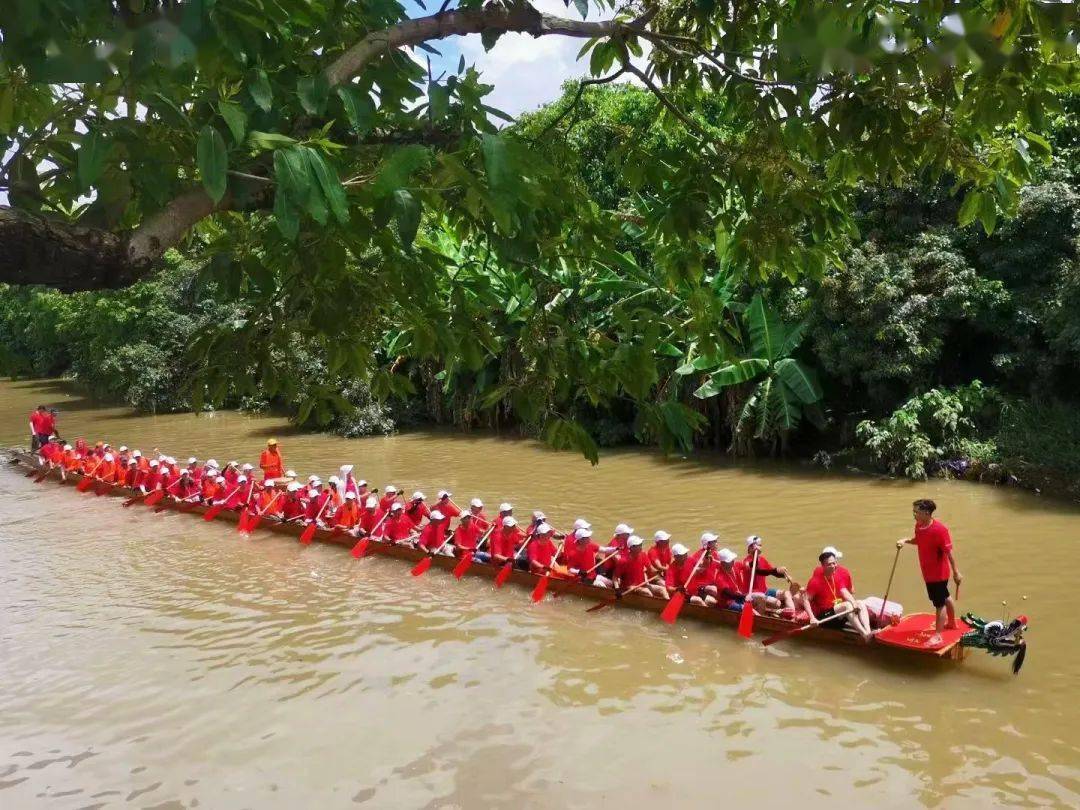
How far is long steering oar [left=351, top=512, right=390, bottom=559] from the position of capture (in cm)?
1245

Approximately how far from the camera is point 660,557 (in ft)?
32.5

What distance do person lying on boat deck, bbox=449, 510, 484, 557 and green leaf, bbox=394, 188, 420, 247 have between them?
9310 millimetres

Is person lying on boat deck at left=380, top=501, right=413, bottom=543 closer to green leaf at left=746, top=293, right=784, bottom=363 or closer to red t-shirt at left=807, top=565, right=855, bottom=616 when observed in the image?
red t-shirt at left=807, top=565, right=855, bottom=616

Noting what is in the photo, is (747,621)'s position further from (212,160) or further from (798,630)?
(212,160)

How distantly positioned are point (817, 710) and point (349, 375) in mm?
5620

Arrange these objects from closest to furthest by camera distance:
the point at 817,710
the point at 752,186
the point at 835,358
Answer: the point at 752,186 → the point at 817,710 → the point at 835,358

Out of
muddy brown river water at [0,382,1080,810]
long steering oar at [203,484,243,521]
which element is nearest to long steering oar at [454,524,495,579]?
muddy brown river water at [0,382,1080,810]

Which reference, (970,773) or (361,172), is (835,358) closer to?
(970,773)

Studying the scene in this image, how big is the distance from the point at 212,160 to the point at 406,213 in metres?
0.47

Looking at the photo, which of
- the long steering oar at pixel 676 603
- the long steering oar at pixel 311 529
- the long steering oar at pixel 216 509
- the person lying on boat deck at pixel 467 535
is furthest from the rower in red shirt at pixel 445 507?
the long steering oar at pixel 216 509

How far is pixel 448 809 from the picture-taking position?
6043mm

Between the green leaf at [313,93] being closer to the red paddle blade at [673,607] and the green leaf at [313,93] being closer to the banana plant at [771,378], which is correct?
the red paddle blade at [673,607]

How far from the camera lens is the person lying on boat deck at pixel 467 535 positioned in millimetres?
11344

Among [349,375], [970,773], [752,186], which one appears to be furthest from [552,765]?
[752,186]
